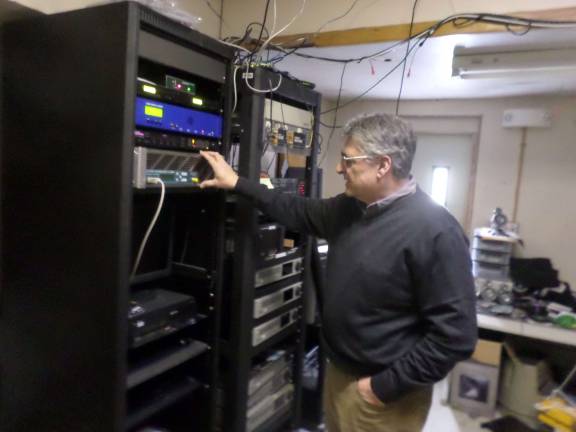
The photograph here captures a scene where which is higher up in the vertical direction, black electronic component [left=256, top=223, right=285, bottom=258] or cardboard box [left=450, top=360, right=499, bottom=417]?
black electronic component [left=256, top=223, right=285, bottom=258]

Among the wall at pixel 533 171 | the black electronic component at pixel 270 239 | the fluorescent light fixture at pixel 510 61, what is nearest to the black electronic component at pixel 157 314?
the black electronic component at pixel 270 239

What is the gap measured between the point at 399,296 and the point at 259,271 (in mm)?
586

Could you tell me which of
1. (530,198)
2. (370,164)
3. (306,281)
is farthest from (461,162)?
(370,164)

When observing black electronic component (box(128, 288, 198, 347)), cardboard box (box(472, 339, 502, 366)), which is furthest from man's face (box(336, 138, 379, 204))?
cardboard box (box(472, 339, 502, 366))

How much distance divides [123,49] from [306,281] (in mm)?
1268

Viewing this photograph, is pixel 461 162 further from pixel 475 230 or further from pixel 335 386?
pixel 335 386

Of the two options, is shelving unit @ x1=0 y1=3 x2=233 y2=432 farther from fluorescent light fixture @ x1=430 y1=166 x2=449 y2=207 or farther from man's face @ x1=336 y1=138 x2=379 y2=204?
fluorescent light fixture @ x1=430 y1=166 x2=449 y2=207

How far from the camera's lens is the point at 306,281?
1.90 meters

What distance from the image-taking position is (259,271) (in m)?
1.58

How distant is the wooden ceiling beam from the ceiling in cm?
4

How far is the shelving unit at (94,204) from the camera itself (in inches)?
38.9

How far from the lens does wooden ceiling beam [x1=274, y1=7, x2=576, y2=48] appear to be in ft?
5.10

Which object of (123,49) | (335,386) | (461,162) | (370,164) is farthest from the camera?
(461,162)

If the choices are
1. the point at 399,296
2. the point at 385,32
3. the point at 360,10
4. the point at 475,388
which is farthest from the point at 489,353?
the point at 360,10
